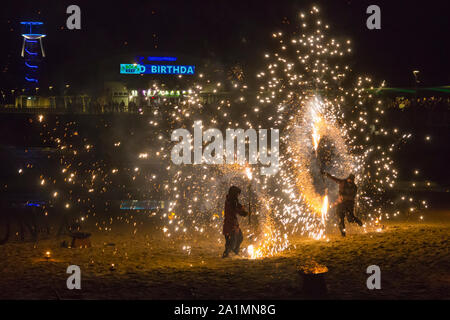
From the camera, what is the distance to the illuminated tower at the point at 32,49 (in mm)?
47656

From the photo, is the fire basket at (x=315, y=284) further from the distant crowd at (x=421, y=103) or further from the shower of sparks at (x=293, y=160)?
the distant crowd at (x=421, y=103)

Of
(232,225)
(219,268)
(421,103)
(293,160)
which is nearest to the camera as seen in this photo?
(219,268)

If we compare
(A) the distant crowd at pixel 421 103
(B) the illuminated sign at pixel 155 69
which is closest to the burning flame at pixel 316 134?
(A) the distant crowd at pixel 421 103

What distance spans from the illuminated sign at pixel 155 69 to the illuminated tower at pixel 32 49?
9.59 m

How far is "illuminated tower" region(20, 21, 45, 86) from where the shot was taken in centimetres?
4766

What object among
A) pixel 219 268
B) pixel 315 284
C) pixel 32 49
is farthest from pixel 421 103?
pixel 32 49

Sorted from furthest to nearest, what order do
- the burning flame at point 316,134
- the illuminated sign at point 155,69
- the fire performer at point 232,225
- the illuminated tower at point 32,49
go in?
the illuminated tower at point 32,49 → the illuminated sign at point 155,69 → the burning flame at point 316,134 → the fire performer at point 232,225

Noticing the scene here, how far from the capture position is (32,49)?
4941 centimetres
